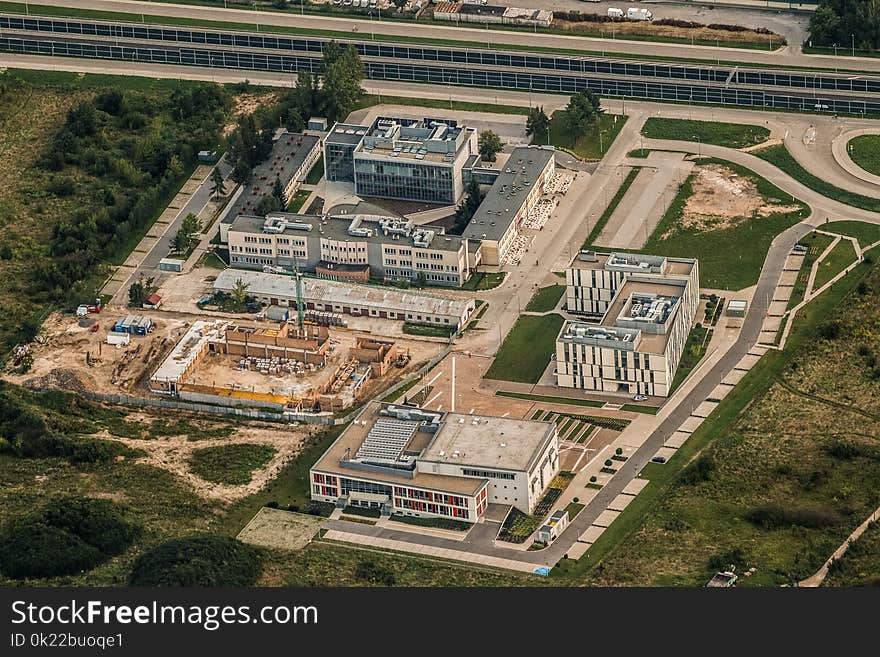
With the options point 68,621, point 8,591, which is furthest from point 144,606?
point 8,591

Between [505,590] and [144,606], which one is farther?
[505,590]

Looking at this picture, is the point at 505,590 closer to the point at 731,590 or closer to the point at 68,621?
the point at 731,590

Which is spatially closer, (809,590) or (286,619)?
(286,619)

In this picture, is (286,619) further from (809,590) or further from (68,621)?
(809,590)

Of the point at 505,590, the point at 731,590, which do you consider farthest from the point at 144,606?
the point at 731,590

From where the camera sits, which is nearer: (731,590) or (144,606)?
(144,606)

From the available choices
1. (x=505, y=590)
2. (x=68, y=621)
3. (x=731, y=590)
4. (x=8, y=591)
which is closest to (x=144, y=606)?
(x=68, y=621)

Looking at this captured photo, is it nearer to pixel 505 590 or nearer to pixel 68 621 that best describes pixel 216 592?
pixel 68 621
